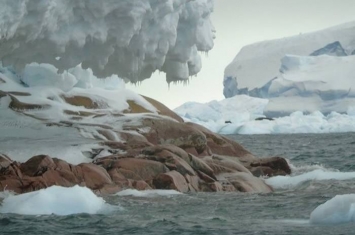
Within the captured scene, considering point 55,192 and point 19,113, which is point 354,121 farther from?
point 55,192

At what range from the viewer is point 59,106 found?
2720cm

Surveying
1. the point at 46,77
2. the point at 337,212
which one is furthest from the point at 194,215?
the point at 46,77

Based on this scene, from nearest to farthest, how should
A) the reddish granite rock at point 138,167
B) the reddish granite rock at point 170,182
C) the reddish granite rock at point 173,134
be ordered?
the reddish granite rock at point 170,182 → the reddish granite rock at point 138,167 → the reddish granite rock at point 173,134

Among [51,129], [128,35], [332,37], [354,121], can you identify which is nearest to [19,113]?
[51,129]

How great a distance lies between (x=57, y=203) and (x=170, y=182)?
16.7ft

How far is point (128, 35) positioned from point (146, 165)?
12.6ft

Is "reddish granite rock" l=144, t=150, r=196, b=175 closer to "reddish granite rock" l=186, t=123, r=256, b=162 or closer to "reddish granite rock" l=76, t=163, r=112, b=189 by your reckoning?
"reddish granite rock" l=76, t=163, r=112, b=189

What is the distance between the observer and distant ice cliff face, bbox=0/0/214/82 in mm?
17516

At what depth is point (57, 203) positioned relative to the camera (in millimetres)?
14594

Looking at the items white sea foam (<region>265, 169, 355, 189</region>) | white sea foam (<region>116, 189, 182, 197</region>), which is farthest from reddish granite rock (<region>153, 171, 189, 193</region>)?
white sea foam (<region>265, 169, 355, 189</region>)

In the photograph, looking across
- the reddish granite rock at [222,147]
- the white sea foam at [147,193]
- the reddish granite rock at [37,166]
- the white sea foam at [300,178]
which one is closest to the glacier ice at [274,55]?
the reddish granite rock at [222,147]

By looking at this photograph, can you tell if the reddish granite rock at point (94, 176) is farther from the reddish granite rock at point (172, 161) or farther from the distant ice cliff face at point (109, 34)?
the distant ice cliff face at point (109, 34)

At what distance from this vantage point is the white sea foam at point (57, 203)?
14.5 m

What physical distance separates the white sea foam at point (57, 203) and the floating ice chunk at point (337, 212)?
4.53 meters
